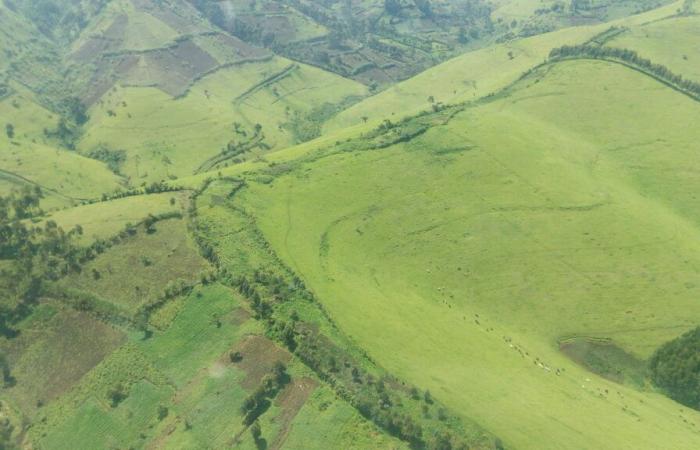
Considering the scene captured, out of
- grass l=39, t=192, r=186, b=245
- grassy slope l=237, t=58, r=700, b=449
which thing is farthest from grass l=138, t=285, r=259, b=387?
grass l=39, t=192, r=186, b=245

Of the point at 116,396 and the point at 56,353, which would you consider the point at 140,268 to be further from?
the point at 116,396

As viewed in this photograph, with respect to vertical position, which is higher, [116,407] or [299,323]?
[299,323]

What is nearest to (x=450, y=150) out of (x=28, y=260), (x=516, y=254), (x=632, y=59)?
(x=516, y=254)

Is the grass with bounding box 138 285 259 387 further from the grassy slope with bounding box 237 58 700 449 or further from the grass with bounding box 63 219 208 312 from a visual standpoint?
the grassy slope with bounding box 237 58 700 449

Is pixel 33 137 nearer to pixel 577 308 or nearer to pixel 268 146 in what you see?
pixel 268 146

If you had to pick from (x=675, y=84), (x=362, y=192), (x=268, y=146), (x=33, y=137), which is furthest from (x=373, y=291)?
(x=33, y=137)

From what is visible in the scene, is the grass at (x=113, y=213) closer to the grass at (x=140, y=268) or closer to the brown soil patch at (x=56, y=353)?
the grass at (x=140, y=268)
